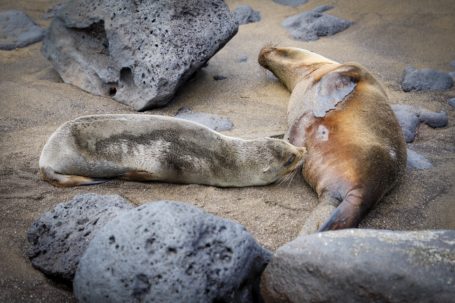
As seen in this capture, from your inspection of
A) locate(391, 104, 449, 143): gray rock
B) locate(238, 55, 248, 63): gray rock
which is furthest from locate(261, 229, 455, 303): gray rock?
locate(238, 55, 248, 63): gray rock

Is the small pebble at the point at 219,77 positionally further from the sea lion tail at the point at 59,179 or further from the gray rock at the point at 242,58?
the sea lion tail at the point at 59,179

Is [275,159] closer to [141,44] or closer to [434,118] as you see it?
[434,118]

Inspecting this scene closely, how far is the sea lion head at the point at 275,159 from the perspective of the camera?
3.65 meters

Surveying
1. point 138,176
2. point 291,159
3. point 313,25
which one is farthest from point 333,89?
point 313,25

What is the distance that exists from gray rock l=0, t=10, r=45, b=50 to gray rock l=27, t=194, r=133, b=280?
15.0 ft

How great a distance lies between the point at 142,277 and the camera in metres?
2.12

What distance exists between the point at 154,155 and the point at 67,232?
101 cm

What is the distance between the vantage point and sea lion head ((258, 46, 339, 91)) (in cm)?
521

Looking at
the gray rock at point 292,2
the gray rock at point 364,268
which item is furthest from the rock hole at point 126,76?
the gray rock at point 292,2

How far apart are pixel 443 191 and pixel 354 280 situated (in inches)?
72.0

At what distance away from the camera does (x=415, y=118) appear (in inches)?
182

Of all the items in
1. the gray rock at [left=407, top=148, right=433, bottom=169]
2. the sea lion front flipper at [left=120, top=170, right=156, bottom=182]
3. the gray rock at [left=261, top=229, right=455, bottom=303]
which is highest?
the gray rock at [left=261, top=229, right=455, bottom=303]

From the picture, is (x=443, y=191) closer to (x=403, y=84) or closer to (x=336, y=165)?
(x=336, y=165)

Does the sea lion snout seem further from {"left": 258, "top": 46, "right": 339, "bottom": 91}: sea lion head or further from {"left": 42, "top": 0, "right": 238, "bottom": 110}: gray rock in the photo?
{"left": 42, "top": 0, "right": 238, "bottom": 110}: gray rock
